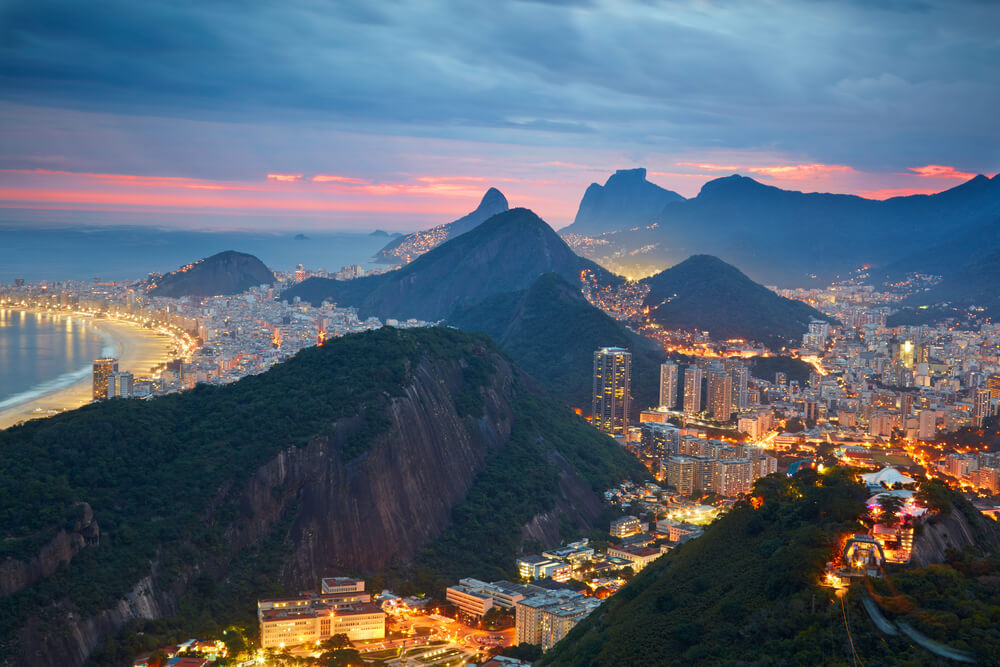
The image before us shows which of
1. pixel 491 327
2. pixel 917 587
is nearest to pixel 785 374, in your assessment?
pixel 491 327

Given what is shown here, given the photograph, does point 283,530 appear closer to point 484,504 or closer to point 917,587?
point 484,504

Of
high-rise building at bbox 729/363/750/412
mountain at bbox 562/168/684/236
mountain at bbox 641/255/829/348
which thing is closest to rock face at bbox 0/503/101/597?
high-rise building at bbox 729/363/750/412

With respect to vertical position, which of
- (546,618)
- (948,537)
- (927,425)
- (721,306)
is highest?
(721,306)

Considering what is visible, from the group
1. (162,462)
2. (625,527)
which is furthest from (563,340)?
(162,462)

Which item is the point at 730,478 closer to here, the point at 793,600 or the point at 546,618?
the point at 546,618

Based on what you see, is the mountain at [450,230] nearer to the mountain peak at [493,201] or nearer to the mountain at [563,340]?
the mountain peak at [493,201]

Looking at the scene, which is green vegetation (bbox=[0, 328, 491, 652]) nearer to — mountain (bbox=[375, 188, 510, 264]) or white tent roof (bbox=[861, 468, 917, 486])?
white tent roof (bbox=[861, 468, 917, 486])
